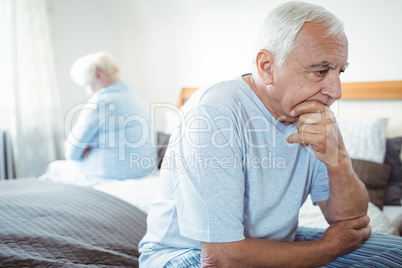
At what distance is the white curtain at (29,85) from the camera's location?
285cm

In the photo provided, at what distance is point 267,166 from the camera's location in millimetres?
991

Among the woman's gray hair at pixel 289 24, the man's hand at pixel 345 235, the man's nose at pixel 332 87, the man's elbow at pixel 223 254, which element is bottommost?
the man's hand at pixel 345 235

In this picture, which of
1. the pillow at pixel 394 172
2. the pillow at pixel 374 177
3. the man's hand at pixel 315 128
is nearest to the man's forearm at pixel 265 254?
the man's hand at pixel 315 128

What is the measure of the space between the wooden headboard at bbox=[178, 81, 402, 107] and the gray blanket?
61.6 inches

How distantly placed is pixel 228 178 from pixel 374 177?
50.0 inches

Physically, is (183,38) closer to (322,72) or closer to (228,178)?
(322,72)

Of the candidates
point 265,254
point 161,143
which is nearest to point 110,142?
point 161,143

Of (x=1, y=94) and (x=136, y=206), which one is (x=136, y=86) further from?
(x=136, y=206)

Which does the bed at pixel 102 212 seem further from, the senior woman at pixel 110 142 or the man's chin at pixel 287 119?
the man's chin at pixel 287 119

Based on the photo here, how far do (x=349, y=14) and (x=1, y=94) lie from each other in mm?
2824

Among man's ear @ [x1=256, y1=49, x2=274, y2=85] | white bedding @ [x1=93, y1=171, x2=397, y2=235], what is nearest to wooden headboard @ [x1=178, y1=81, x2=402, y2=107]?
white bedding @ [x1=93, y1=171, x2=397, y2=235]

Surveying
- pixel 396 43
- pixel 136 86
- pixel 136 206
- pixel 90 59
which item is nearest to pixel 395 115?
pixel 396 43

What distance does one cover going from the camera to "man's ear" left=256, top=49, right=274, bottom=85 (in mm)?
993

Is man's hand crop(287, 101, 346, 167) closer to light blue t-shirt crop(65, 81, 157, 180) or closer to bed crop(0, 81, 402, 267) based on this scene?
bed crop(0, 81, 402, 267)
